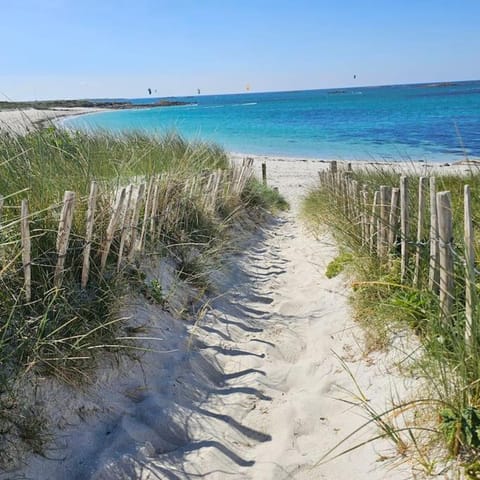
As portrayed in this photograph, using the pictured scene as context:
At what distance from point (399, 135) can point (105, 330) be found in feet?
90.1

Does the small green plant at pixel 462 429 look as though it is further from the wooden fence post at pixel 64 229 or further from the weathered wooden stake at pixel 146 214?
the weathered wooden stake at pixel 146 214

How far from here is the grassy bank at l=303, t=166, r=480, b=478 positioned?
223cm

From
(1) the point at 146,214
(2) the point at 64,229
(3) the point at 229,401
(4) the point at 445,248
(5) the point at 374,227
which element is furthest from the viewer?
(5) the point at 374,227

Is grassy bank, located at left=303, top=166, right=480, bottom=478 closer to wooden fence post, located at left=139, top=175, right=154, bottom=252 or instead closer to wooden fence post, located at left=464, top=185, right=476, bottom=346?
wooden fence post, located at left=464, top=185, right=476, bottom=346

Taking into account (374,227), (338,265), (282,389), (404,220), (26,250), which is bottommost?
(282,389)

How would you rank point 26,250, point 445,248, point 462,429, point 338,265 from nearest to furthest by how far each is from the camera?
1. point 462,429
2. point 26,250
3. point 445,248
4. point 338,265

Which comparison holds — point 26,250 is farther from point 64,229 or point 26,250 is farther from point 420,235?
point 420,235

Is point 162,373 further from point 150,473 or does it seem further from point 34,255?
point 34,255

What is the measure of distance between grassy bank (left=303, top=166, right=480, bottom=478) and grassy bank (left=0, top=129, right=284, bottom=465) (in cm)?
161

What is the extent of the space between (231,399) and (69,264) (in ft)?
4.68

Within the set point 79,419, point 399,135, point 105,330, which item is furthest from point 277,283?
point 399,135

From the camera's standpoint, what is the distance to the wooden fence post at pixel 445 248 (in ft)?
9.40

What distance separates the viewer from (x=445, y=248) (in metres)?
2.93

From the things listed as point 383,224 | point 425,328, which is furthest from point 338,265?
point 425,328
